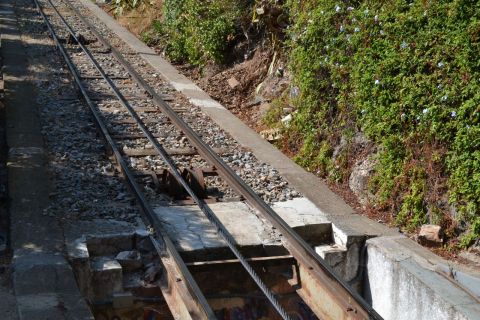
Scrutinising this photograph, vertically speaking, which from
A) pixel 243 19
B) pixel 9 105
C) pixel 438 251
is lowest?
pixel 438 251

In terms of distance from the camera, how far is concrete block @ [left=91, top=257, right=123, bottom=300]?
22.3 ft

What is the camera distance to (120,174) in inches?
359

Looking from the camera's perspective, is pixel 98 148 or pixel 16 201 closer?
pixel 16 201

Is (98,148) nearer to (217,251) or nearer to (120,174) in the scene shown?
(120,174)

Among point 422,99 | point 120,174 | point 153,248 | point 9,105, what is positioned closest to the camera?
point 153,248

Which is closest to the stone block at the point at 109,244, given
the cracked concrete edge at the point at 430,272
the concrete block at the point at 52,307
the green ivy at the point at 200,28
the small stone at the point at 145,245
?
the small stone at the point at 145,245

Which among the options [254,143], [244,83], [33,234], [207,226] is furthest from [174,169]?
[244,83]

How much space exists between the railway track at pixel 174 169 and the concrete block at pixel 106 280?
446 millimetres

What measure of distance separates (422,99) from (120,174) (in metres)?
3.87

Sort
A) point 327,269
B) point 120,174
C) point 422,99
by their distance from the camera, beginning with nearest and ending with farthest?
point 327,269, point 422,99, point 120,174

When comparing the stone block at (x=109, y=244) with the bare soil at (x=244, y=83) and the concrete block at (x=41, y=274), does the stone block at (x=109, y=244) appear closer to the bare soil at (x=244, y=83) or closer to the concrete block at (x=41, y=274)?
the concrete block at (x=41, y=274)

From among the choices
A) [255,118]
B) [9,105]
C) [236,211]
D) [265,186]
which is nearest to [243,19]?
[255,118]

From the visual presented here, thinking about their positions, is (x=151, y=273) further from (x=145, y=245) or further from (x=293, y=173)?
(x=293, y=173)

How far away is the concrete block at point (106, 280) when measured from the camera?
6797 mm
